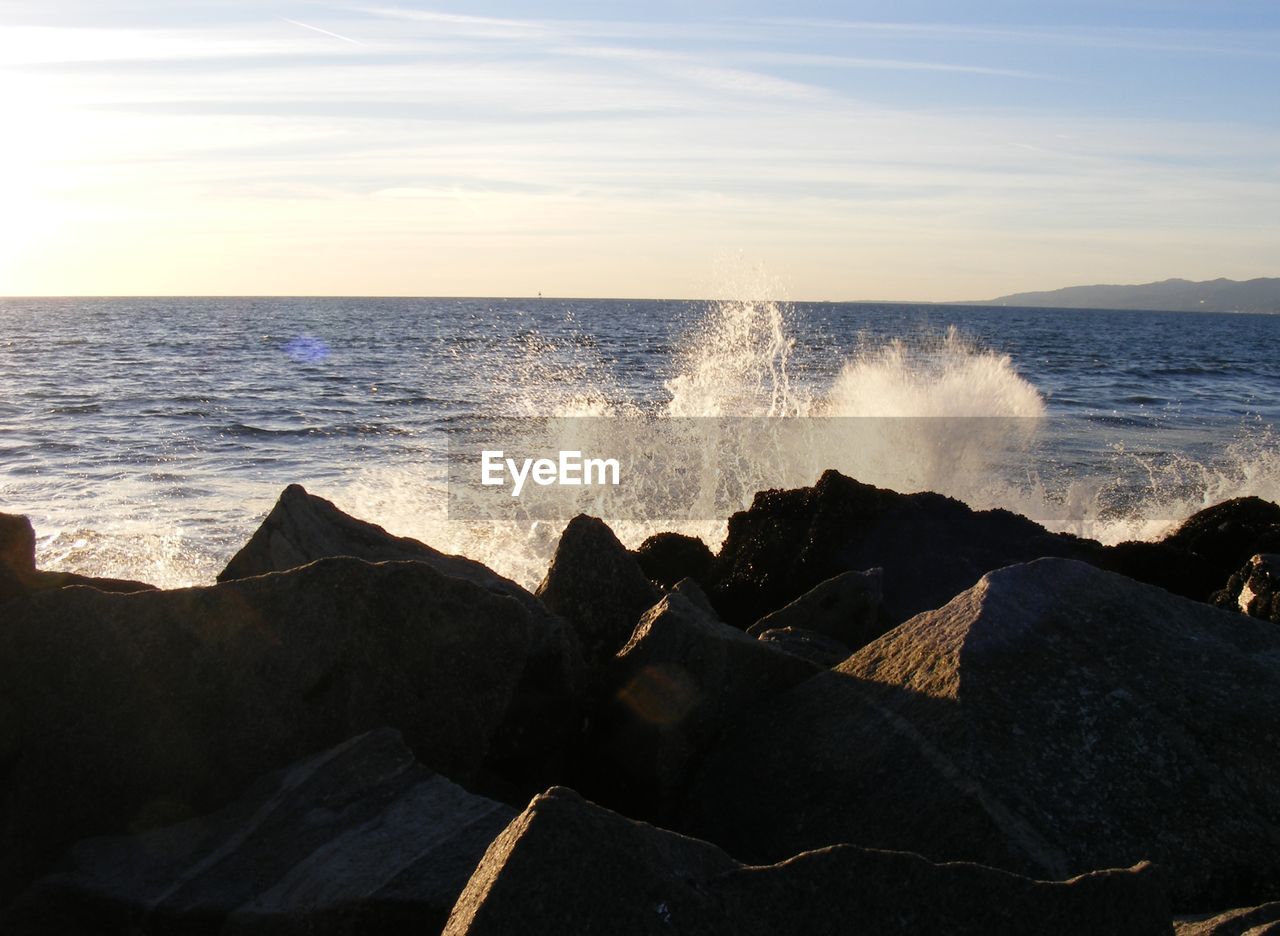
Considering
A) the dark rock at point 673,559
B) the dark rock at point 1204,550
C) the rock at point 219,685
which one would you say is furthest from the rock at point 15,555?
the dark rock at point 1204,550

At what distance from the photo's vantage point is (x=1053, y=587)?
10.8ft

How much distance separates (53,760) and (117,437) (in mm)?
15411

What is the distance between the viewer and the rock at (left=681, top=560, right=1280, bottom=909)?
269cm

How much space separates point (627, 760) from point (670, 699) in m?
0.21

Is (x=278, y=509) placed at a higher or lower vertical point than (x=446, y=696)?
higher

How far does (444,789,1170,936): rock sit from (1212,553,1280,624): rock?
2.80 metres

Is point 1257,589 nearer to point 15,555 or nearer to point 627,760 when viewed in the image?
point 627,760

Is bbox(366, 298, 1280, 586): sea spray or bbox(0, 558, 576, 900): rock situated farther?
bbox(366, 298, 1280, 586): sea spray

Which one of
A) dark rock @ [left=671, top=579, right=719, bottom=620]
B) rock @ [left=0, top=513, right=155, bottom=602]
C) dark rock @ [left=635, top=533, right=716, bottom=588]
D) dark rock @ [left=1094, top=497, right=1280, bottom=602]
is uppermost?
rock @ [left=0, top=513, right=155, bottom=602]

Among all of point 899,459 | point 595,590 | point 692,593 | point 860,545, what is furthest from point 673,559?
point 899,459

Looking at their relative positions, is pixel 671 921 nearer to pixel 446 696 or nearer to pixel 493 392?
pixel 446 696

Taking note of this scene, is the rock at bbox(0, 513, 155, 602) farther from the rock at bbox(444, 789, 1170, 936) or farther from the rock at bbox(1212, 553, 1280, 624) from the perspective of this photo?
the rock at bbox(1212, 553, 1280, 624)

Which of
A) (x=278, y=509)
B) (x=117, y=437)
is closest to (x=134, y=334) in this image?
(x=117, y=437)

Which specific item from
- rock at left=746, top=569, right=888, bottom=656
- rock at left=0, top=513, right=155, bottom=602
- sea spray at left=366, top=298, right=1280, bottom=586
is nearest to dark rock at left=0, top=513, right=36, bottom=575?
rock at left=0, top=513, right=155, bottom=602
